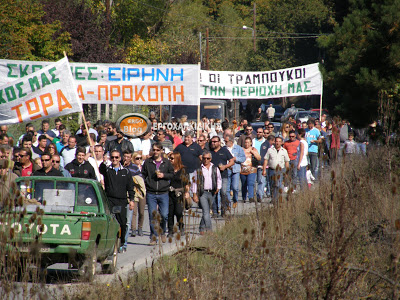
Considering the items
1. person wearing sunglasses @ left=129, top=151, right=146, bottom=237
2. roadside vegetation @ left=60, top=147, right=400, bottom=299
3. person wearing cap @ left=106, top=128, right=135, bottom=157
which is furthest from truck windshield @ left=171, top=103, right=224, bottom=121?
roadside vegetation @ left=60, top=147, right=400, bottom=299

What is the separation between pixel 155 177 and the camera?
12.4 metres

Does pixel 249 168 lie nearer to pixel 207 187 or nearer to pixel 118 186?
pixel 207 187

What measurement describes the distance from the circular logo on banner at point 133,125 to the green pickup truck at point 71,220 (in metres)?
6.43

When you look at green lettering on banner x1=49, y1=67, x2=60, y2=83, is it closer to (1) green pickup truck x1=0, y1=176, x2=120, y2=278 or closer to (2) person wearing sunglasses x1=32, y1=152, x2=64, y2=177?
(2) person wearing sunglasses x1=32, y1=152, x2=64, y2=177

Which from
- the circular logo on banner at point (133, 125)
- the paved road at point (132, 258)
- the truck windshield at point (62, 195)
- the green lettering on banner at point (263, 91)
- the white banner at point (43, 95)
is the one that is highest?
the green lettering on banner at point (263, 91)

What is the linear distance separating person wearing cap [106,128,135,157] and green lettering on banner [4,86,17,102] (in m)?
3.94

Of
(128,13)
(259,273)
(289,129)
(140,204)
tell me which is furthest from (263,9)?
(259,273)

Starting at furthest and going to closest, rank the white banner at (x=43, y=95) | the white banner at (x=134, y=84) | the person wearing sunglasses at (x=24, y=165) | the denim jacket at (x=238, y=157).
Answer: the denim jacket at (x=238, y=157) → the white banner at (x=134, y=84) → the person wearing sunglasses at (x=24, y=165) → the white banner at (x=43, y=95)

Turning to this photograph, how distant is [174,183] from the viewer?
12.7 m

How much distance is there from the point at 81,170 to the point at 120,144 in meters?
3.55

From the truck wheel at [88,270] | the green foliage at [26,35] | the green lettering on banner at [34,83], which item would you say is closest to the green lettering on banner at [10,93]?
the green lettering on banner at [34,83]

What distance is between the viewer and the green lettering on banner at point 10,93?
38.2 feet

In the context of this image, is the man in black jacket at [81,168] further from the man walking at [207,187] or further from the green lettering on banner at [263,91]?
the green lettering on banner at [263,91]

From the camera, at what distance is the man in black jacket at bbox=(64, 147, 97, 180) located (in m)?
12.1
